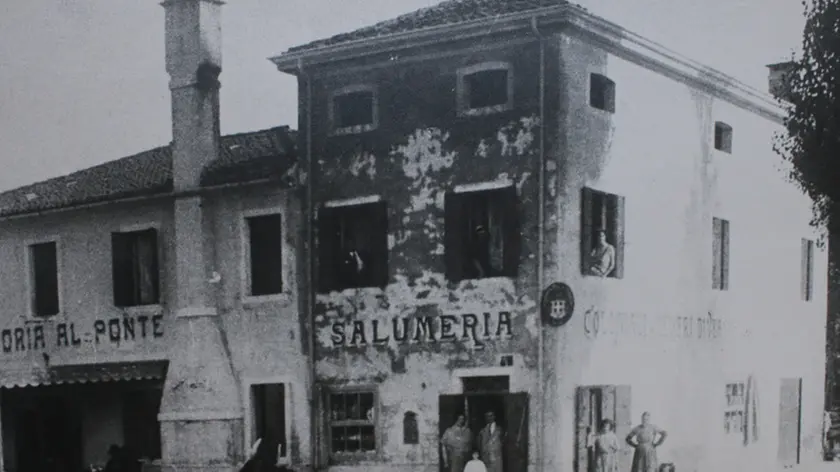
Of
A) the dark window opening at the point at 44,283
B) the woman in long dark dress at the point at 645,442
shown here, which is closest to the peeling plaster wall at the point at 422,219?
the woman in long dark dress at the point at 645,442

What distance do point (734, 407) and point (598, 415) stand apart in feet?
1.93

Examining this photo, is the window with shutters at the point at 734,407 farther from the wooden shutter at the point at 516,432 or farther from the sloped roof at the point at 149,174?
the sloped roof at the point at 149,174

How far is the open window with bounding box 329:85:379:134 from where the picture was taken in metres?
5.09

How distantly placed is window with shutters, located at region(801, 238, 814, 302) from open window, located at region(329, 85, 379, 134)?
1916 mm

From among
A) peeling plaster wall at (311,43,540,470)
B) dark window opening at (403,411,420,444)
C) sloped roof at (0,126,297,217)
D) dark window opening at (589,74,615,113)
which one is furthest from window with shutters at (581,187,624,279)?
sloped roof at (0,126,297,217)

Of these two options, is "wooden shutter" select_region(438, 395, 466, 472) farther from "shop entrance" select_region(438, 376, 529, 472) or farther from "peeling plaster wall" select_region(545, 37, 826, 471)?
"peeling plaster wall" select_region(545, 37, 826, 471)

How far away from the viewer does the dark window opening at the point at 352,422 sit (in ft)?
17.5

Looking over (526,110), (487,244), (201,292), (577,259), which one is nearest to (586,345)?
(577,259)

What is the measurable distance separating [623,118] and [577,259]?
614 millimetres

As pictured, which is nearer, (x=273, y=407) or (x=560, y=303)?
(x=560, y=303)

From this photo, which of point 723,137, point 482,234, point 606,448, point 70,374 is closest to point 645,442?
point 606,448

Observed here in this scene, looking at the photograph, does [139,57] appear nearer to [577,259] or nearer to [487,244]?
[487,244]

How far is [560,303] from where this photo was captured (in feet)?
15.2

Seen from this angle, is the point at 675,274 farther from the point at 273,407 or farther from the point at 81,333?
the point at 81,333
